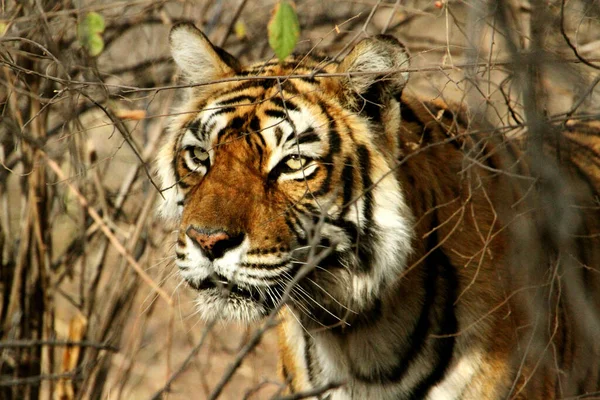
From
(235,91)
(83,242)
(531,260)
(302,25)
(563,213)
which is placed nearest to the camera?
(563,213)

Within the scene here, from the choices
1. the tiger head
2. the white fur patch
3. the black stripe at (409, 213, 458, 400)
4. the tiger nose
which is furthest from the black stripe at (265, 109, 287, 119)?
the black stripe at (409, 213, 458, 400)

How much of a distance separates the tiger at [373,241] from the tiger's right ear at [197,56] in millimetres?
11

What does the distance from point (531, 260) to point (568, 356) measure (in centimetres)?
57

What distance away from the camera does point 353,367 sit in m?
2.61

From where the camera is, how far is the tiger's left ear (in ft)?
7.74

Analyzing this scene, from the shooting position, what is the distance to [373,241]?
8.14 ft

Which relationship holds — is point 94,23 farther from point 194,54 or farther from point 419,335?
point 419,335

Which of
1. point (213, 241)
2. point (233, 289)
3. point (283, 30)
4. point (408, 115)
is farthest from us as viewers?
point (408, 115)

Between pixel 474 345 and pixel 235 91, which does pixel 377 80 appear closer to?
pixel 235 91

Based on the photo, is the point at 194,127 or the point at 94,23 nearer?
the point at 194,127

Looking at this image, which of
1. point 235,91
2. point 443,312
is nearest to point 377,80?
point 235,91

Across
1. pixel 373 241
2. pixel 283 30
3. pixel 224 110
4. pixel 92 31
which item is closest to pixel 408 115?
pixel 373 241

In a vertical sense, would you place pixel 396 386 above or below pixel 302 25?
below

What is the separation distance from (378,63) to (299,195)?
44 centimetres
